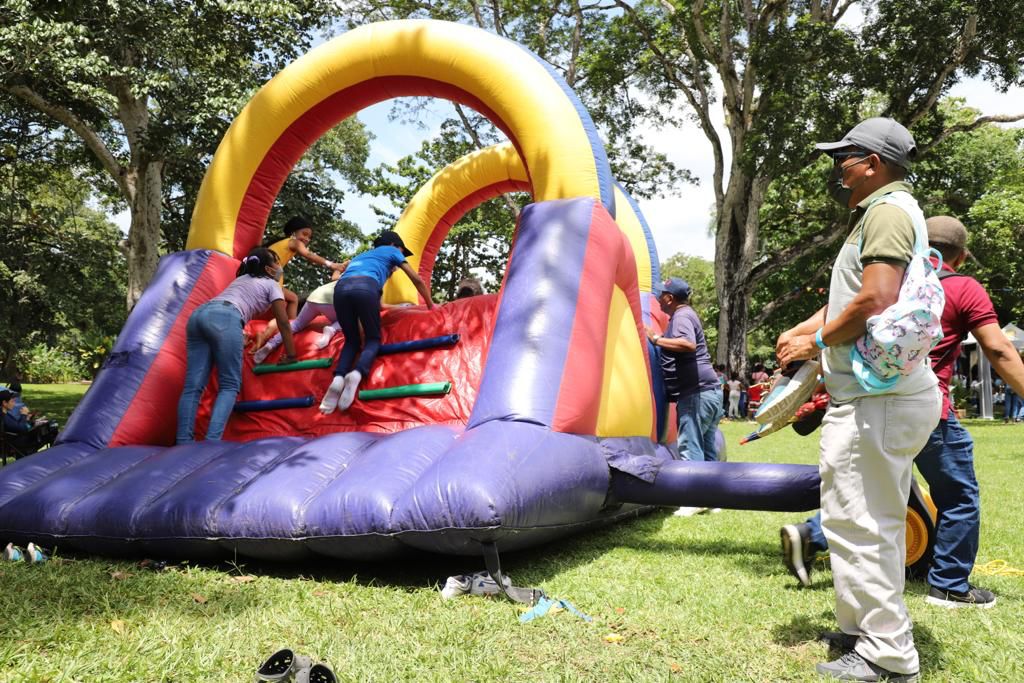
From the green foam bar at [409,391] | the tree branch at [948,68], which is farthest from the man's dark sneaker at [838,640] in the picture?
the tree branch at [948,68]

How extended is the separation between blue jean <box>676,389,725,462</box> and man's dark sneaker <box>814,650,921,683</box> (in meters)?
3.57

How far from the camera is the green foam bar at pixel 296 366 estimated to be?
549 centimetres

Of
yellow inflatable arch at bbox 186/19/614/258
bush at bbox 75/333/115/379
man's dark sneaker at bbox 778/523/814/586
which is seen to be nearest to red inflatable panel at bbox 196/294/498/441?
yellow inflatable arch at bbox 186/19/614/258

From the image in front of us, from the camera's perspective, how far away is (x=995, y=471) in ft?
26.4

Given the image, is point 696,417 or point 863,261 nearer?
point 863,261

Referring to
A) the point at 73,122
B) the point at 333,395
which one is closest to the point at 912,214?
the point at 333,395

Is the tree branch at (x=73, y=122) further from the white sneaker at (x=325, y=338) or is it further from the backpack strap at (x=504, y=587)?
the backpack strap at (x=504, y=587)

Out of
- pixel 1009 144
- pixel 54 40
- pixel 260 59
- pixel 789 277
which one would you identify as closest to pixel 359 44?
pixel 54 40

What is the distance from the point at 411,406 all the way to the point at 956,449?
3081mm

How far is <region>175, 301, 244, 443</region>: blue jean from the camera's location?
Answer: 17.1ft

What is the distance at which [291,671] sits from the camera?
7.67 feet

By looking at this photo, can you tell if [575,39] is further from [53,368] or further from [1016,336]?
[53,368]

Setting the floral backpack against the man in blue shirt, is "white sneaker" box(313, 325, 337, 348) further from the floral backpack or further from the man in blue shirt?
the floral backpack

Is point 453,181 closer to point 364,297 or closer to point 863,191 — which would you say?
point 364,297
